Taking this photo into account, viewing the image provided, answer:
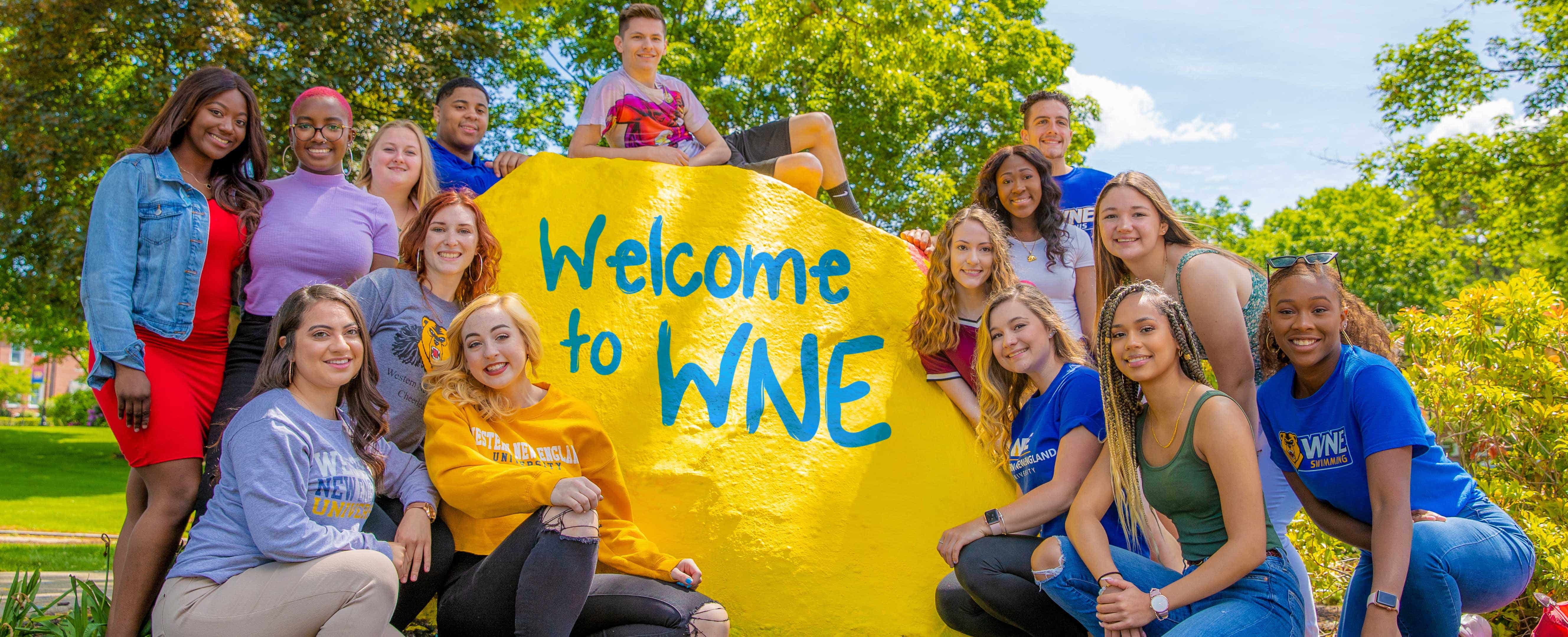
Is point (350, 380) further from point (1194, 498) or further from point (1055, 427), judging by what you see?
point (1194, 498)

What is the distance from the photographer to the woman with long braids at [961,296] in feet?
10.8

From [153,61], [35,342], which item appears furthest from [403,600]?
[35,342]

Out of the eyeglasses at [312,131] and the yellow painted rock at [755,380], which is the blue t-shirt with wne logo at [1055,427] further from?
the eyeglasses at [312,131]

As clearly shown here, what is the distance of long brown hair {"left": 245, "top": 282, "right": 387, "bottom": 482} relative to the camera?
2.46 meters

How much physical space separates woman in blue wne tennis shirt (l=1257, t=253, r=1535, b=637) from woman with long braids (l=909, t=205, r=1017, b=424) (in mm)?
907

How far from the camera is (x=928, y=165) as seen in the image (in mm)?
14281

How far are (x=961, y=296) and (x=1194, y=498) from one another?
4.03 ft

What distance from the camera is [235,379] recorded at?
117 inches

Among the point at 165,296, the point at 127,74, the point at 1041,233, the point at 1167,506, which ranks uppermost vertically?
the point at 127,74

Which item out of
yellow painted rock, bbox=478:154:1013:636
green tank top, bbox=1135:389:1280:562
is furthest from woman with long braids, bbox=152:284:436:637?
green tank top, bbox=1135:389:1280:562

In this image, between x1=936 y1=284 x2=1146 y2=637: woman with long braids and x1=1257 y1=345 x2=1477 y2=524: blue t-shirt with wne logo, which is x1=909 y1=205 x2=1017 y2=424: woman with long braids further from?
x1=1257 y1=345 x2=1477 y2=524: blue t-shirt with wne logo

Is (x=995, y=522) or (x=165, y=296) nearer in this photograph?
(x=995, y=522)

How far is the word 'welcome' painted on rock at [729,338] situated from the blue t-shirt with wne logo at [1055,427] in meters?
0.61

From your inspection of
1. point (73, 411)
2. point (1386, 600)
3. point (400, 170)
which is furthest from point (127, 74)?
point (73, 411)
